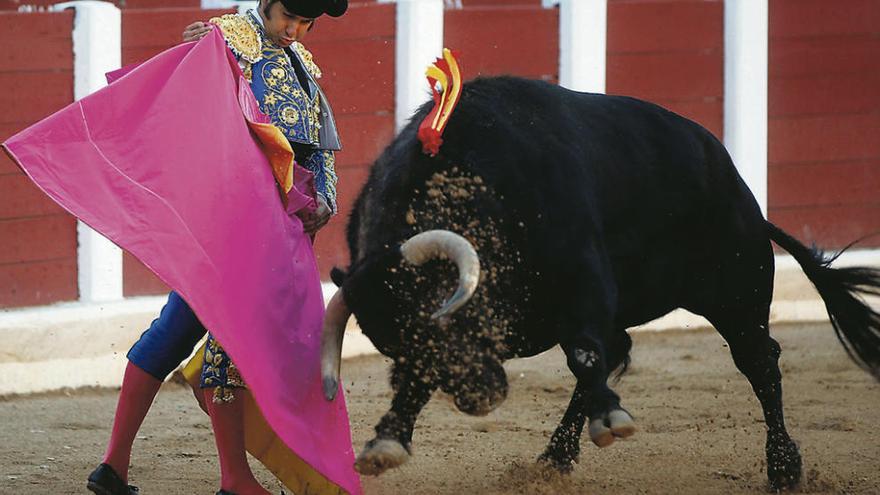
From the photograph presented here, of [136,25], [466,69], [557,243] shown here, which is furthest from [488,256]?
[466,69]

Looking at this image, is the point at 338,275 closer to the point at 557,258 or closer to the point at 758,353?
the point at 557,258

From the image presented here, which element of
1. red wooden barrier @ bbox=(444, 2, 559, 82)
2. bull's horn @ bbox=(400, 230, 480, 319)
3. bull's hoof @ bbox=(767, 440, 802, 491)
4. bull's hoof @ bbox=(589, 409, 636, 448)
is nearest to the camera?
bull's horn @ bbox=(400, 230, 480, 319)

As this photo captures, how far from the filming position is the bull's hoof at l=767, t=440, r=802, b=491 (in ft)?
11.3

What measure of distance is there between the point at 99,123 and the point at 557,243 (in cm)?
94

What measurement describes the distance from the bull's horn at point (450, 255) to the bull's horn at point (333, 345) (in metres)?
0.17

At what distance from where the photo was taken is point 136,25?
16.7 ft

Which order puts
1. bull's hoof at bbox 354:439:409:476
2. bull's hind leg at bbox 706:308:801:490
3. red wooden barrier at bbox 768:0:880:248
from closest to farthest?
1. bull's hoof at bbox 354:439:409:476
2. bull's hind leg at bbox 706:308:801:490
3. red wooden barrier at bbox 768:0:880:248

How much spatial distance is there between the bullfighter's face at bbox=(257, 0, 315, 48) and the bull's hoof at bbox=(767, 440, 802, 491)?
60.4 inches

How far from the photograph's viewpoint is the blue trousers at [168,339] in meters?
2.97

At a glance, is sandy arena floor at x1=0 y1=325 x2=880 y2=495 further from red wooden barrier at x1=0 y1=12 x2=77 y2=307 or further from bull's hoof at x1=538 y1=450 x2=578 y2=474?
red wooden barrier at x1=0 y1=12 x2=77 y2=307

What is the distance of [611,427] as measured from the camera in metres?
2.82

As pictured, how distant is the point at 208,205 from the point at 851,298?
6.06 feet

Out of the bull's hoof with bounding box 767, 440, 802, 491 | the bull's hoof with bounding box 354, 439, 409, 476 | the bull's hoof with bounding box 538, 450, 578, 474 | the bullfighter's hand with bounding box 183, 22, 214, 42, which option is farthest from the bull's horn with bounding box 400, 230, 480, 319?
the bull's hoof with bounding box 767, 440, 802, 491

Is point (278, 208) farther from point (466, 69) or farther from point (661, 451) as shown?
point (466, 69)
